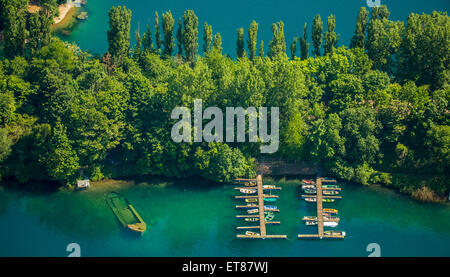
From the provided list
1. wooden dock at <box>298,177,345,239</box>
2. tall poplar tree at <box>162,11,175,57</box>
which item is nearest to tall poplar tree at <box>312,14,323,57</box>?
tall poplar tree at <box>162,11,175,57</box>

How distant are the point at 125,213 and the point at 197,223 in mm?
8562

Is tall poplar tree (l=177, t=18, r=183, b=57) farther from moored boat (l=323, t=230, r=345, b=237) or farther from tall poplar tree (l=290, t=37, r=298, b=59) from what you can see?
moored boat (l=323, t=230, r=345, b=237)

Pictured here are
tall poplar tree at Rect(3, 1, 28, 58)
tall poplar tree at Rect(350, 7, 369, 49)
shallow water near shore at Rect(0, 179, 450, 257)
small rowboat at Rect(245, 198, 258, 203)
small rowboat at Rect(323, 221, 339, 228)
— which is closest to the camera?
shallow water near shore at Rect(0, 179, 450, 257)

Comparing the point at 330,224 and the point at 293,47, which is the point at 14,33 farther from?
the point at 330,224

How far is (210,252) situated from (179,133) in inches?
642

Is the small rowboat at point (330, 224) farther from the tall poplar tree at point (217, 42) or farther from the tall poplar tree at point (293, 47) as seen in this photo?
the tall poplar tree at point (217, 42)

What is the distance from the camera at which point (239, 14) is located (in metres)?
112

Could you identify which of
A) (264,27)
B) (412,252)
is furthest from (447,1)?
(412,252)

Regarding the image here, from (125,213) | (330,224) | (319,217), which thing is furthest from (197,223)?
(330,224)

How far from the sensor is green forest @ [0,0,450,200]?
84500mm

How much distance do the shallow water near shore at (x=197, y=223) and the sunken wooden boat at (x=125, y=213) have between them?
0.67 meters

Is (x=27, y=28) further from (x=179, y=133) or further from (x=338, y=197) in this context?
(x=338, y=197)

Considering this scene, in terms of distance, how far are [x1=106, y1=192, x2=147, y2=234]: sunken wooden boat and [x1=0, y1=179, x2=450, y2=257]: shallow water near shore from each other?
2.20 feet

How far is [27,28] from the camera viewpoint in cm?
9912
